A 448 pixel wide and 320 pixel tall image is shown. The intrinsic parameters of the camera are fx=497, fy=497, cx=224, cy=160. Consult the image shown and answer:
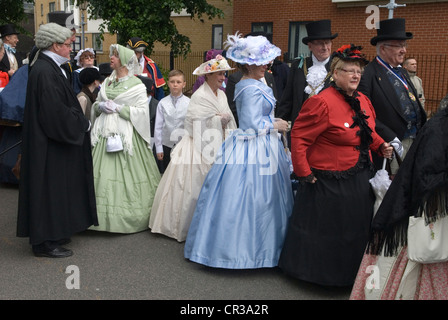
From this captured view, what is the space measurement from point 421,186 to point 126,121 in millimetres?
3419

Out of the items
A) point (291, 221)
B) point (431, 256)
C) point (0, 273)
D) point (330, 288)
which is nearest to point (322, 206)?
point (291, 221)

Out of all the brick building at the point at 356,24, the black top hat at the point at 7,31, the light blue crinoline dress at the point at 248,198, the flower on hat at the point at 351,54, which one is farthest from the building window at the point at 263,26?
the flower on hat at the point at 351,54

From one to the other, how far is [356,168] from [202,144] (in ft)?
6.28

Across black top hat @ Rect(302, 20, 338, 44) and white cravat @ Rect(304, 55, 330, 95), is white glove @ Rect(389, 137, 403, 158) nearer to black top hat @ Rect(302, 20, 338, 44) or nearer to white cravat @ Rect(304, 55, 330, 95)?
white cravat @ Rect(304, 55, 330, 95)

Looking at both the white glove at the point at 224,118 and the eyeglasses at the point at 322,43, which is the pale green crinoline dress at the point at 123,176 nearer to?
the white glove at the point at 224,118

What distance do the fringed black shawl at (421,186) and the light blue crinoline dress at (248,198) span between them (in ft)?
4.41

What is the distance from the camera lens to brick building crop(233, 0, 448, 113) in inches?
519

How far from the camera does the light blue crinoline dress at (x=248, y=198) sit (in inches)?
169

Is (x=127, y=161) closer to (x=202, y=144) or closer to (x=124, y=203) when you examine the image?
(x=124, y=203)

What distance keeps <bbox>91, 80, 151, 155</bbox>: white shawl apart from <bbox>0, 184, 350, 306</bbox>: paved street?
45.1 inches

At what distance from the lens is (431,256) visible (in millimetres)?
2883

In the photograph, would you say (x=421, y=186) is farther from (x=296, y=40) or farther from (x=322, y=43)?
(x=296, y=40)

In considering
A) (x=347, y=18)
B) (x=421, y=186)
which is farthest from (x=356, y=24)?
(x=421, y=186)

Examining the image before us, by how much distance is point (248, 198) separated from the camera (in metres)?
4.34
